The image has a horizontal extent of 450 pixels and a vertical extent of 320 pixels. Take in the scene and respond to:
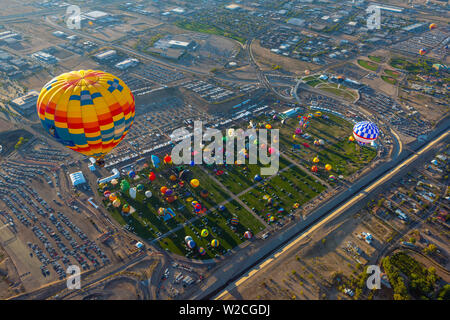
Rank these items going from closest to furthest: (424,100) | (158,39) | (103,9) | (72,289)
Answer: (72,289) → (424,100) → (158,39) → (103,9)

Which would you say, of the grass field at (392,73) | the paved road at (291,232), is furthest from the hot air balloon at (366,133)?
the grass field at (392,73)

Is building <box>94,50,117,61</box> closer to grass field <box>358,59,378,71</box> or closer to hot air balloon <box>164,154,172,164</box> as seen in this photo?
hot air balloon <box>164,154,172,164</box>

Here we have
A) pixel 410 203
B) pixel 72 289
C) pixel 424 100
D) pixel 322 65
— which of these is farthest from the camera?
pixel 322 65

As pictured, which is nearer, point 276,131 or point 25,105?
point 276,131

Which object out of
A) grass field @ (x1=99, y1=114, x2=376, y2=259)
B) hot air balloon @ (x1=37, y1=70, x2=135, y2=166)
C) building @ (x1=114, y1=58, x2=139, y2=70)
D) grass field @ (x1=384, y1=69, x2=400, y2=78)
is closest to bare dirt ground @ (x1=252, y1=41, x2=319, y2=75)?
grass field @ (x1=384, y1=69, x2=400, y2=78)

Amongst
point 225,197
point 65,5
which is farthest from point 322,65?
point 65,5

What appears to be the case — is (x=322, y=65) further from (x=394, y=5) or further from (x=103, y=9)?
(x=103, y=9)

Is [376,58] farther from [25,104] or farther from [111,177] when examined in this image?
[25,104]

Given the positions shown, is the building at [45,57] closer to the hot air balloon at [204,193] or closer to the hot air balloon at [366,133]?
the hot air balloon at [204,193]
